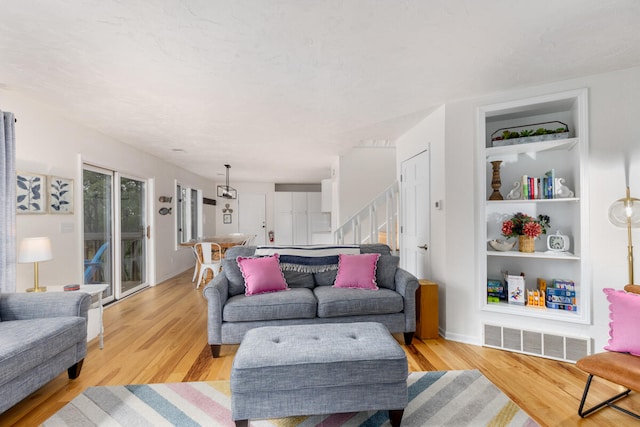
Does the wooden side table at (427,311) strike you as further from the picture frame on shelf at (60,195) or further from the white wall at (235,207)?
the white wall at (235,207)

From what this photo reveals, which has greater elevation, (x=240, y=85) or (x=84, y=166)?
(x=240, y=85)

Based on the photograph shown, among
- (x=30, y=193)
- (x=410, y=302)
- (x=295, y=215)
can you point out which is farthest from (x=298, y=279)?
(x=295, y=215)

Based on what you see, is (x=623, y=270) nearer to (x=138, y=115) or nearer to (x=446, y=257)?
(x=446, y=257)

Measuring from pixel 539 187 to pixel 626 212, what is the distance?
0.62 metres

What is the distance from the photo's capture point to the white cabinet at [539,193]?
254 centimetres

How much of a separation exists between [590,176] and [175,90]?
3539mm

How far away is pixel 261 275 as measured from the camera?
2930 millimetres

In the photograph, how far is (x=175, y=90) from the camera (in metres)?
2.62

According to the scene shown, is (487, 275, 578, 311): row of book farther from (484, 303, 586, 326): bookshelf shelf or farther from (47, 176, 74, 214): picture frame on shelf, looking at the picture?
(47, 176, 74, 214): picture frame on shelf

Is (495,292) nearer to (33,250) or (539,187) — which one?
(539,187)

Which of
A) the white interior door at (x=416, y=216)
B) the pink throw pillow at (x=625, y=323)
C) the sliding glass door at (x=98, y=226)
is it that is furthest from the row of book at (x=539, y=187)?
the sliding glass door at (x=98, y=226)

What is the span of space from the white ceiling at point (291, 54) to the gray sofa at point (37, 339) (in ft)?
5.69

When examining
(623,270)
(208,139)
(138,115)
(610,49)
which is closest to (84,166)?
(138,115)

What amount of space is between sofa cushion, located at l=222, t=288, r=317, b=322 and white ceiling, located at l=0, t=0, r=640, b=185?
1841 millimetres
